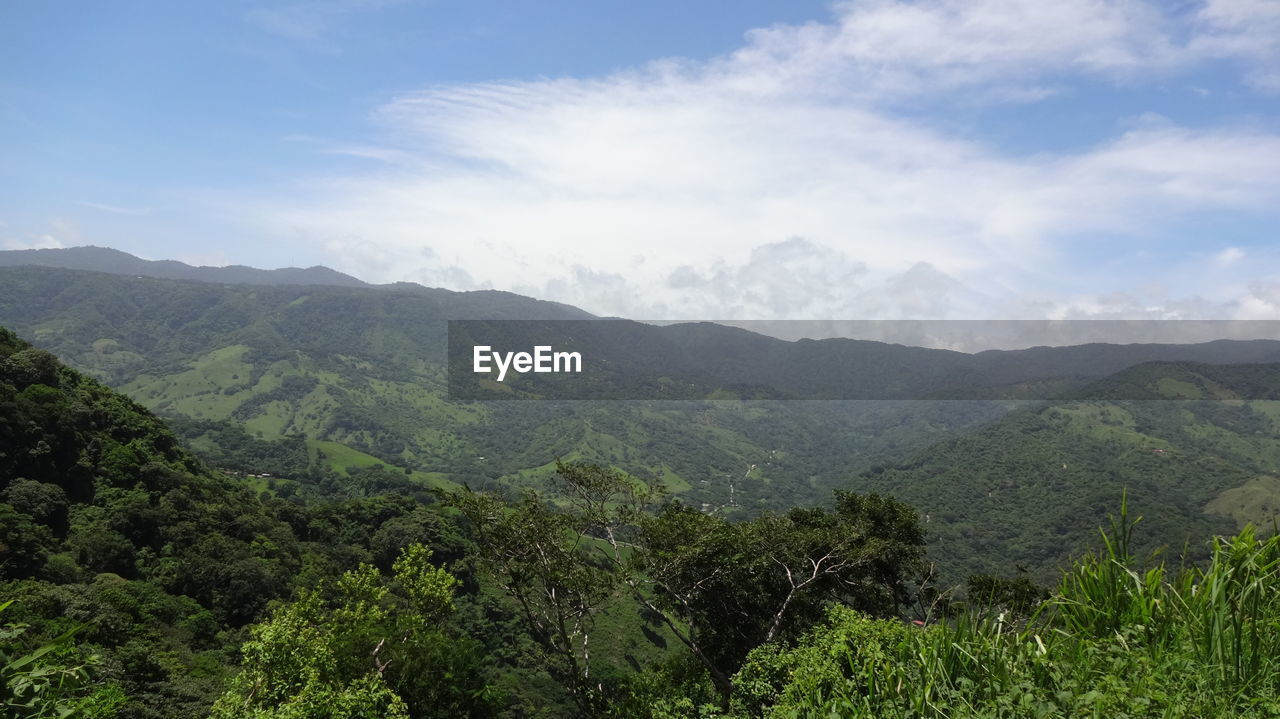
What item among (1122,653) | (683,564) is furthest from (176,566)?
(1122,653)

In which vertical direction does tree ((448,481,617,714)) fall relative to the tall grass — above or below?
below

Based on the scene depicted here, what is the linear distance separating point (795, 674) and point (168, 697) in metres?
25.9

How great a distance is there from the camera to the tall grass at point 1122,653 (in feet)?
15.1

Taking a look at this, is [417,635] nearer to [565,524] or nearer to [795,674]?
[565,524]

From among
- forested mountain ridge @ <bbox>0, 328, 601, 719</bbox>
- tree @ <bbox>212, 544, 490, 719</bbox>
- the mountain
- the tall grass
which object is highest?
the tall grass

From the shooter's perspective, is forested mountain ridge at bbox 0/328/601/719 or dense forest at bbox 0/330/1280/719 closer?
dense forest at bbox 0/330/1280/719

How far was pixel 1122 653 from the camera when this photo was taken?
539 cm

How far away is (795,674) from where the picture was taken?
10.3 metres

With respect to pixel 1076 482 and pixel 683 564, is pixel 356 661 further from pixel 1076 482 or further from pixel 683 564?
pixel 1076 482

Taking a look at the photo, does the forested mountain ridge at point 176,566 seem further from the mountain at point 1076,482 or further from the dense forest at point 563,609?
the mountain at point 1076,482

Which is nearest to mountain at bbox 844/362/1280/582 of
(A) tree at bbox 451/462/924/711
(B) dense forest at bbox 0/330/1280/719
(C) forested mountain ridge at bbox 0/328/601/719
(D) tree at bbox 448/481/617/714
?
(A) tree at bbox 451/462/924/711

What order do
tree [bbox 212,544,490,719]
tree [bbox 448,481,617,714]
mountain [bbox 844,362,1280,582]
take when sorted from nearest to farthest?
1. tree [bbox 212,544,490,719]
2. tree [bbox 448,481,617,714]
3. mountain [bbox 844,362,1280,582]

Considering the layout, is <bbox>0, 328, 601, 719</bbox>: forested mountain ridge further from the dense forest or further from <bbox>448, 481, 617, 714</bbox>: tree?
<bbox>448, 481, 617, 714</bbox>: tree

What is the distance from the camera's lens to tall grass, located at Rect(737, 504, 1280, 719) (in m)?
4.60
